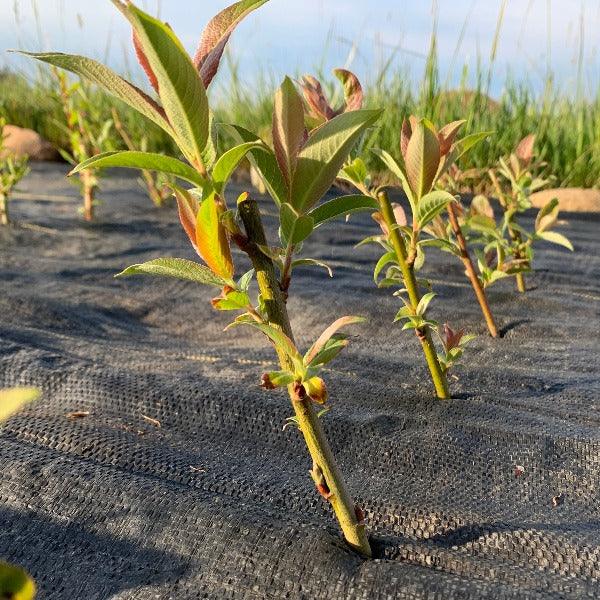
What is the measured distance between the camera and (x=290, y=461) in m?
1.18

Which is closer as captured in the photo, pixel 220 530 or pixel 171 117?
pixel 171 117

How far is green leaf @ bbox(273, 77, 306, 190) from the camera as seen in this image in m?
0.70

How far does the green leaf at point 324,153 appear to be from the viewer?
0.66 m

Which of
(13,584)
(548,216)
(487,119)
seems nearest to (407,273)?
(548,216)

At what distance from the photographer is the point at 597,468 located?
3.74 feet

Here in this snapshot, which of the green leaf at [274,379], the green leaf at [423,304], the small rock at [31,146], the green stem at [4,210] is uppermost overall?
the green leaf at [274,379]

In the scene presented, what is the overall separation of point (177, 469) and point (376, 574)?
0.39 m

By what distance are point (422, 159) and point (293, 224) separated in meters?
0.50

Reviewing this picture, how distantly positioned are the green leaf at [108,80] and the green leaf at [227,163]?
0.20 feet

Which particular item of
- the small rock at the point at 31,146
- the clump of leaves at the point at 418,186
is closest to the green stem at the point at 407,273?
the clump of leaves at the point at 418,186

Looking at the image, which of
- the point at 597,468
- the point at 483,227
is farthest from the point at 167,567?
the point at 483,227

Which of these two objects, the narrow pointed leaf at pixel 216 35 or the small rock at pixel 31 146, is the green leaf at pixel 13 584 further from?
the small rock at pixel 31 146

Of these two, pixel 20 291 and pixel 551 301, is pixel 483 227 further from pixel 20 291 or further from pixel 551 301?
pixel 20 291

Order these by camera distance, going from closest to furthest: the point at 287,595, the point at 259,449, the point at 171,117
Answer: the point at 171,117 → the point at 287,595 → the point at 259,449
